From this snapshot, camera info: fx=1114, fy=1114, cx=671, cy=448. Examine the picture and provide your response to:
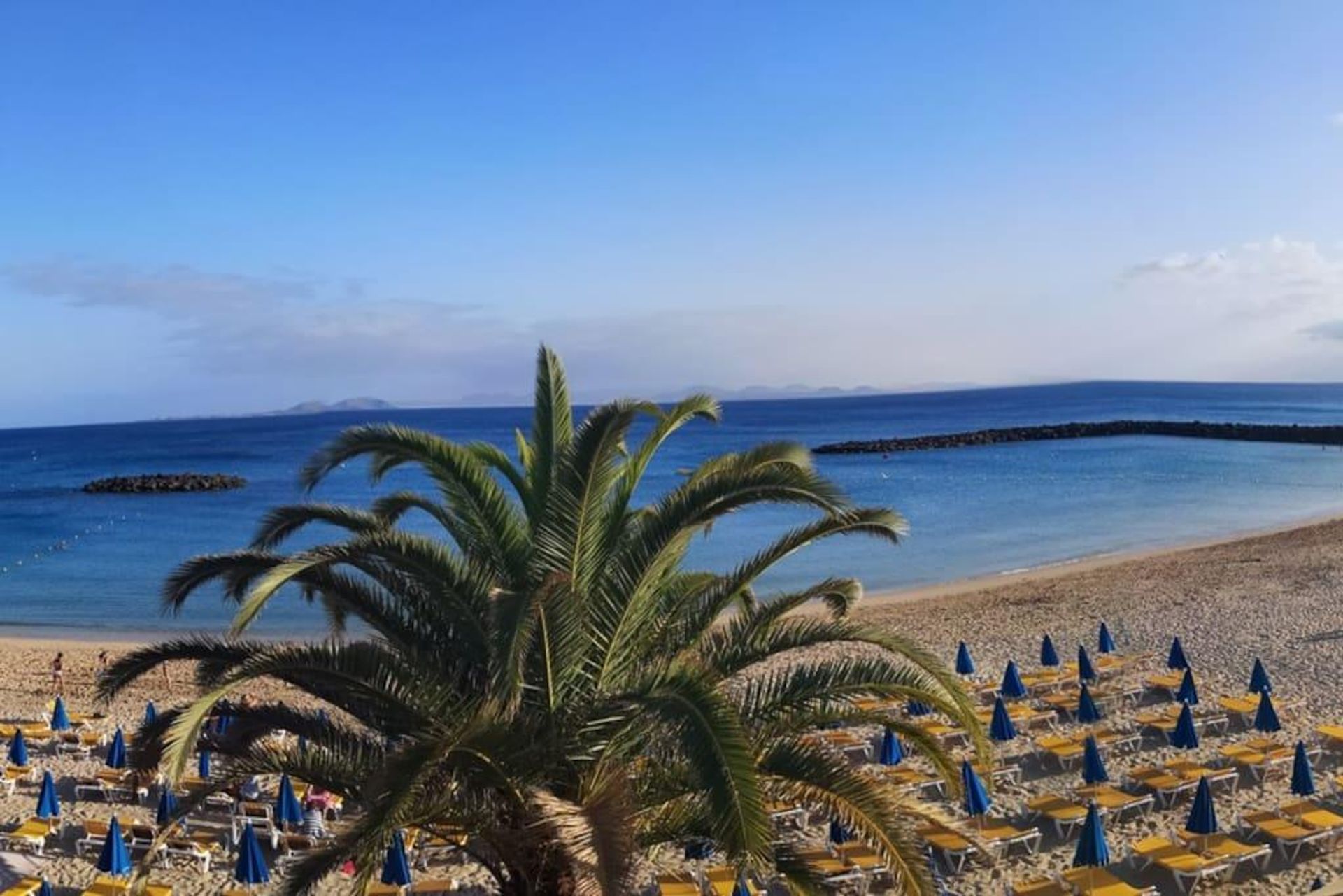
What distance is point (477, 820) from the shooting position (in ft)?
22.2

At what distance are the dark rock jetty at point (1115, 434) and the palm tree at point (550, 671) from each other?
92.3 meters

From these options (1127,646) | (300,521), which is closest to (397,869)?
(300,521)

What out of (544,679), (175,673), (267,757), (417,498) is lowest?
(175,673)

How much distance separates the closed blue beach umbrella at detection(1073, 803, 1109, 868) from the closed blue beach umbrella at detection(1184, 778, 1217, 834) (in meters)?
1.16

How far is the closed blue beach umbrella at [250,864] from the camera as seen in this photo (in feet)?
36.2

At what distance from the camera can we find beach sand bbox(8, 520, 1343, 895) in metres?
12.6

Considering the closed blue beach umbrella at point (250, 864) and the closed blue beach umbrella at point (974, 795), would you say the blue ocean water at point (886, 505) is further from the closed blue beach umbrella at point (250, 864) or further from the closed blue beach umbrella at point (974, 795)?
the closed blue beach umbrella at point (974, 795)

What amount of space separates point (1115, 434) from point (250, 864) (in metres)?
112

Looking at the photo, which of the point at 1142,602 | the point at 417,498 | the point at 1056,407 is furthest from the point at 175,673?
the point at 1056,407

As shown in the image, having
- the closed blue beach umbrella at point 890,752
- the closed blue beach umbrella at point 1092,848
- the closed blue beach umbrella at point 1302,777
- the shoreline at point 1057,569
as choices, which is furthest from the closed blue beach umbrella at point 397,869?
the shoreline at point 1057,569

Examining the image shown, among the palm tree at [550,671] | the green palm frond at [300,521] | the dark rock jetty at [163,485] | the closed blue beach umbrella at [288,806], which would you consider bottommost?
the closed blue beach umbrella at [288,806]

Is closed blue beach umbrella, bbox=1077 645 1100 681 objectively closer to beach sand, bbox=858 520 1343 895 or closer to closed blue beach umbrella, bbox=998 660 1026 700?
beach sand, bbox=858 520 1343 895

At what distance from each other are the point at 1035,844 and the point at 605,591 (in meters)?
7.61

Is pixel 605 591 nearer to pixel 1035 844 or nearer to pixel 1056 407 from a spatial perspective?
pixel 1035 844
